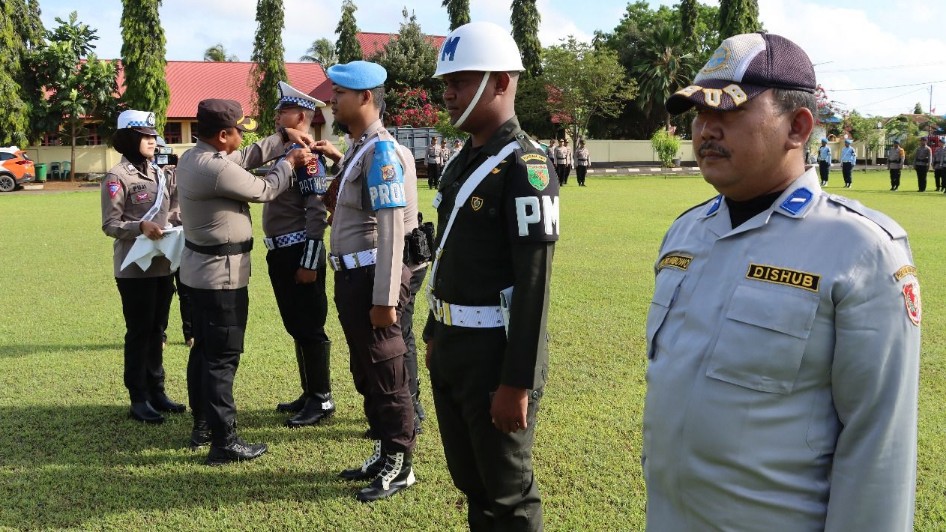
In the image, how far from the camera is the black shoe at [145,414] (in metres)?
5.10

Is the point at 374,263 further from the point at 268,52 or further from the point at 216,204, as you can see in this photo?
the point at 268,52

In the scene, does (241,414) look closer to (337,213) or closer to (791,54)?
(337,213)

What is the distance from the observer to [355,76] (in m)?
4.12

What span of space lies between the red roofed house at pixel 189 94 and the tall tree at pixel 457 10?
9008 millimetres

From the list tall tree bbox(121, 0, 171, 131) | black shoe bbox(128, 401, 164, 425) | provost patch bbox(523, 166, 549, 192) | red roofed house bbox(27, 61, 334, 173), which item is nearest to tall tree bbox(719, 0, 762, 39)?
red roofed house bbox(27, 61, 334, 173)

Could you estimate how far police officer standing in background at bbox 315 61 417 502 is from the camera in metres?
3.85

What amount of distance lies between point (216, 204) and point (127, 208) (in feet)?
4.93

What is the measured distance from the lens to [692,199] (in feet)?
70.5

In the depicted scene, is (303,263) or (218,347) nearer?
(218,347)

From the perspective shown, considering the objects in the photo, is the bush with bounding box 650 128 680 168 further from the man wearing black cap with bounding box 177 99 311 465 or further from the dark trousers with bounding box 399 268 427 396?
the man wearing black cap with bounding box 177 99 311 465

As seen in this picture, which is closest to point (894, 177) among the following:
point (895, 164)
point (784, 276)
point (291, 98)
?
point (895, 164)

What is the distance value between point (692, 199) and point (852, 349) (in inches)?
815

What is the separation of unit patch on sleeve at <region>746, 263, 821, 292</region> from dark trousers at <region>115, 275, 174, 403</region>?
181 inches

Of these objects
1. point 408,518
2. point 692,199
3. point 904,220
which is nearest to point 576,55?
point 692,199
